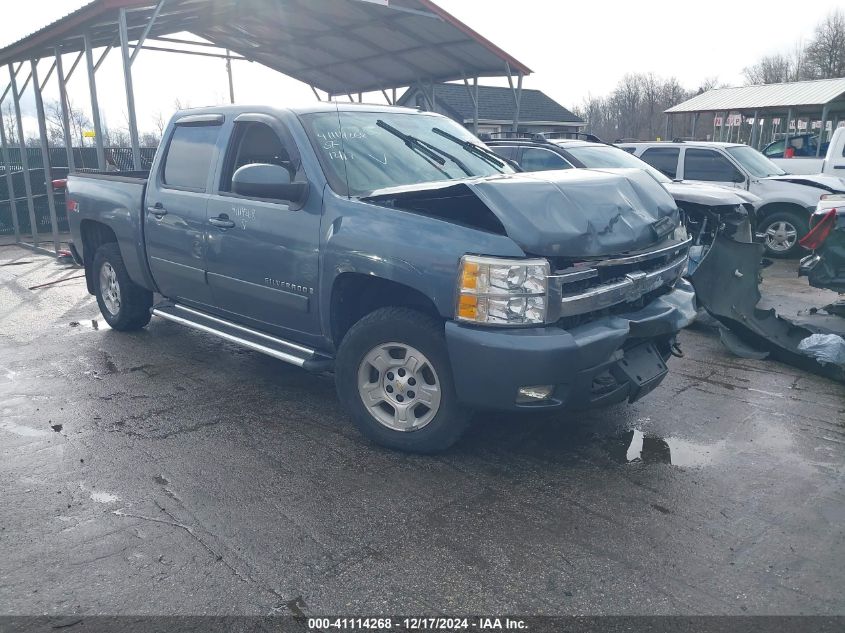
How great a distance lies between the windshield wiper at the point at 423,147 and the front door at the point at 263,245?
77 centimetres

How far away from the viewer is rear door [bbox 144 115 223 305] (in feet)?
17.0

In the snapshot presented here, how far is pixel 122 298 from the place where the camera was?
261 inches

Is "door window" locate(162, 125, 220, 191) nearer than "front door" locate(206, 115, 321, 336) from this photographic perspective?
No

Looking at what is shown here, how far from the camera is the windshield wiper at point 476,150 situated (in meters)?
5.27

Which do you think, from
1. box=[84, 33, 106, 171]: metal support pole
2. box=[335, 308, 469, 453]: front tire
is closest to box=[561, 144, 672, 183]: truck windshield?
box=[335, 308, 469, 453]: front tire

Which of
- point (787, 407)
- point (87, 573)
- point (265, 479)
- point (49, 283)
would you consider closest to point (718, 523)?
point (787, 407)

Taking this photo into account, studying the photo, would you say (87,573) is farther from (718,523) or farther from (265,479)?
(718,523)

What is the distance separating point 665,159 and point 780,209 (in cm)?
207

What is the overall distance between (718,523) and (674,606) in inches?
30.2

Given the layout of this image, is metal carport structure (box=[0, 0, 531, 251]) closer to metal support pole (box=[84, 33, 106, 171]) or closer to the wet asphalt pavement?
metal support pole (box=[84, 33, 106, 171])

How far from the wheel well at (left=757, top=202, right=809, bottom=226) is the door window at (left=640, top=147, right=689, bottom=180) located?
1.54 meters

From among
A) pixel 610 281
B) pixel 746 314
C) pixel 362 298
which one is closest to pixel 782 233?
pixel 746 314

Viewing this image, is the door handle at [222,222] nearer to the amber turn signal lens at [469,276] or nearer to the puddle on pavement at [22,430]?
the puddle on pavement at [22,430]

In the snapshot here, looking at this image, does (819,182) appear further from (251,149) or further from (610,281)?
(251,149)
